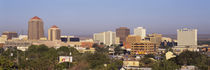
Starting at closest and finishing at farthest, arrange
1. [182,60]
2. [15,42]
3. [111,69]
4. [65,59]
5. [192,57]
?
[111,69] → [65,59] → [182,60] → [192,57] → [15,42]

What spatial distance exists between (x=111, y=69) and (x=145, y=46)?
89.9 metres

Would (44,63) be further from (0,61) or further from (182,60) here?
(182,60)

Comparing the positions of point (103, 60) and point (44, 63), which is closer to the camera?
point (44, 63)

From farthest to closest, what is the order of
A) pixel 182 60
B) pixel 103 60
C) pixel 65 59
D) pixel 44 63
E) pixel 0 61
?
1. pixel 182 60
2. pixel 103 60
3. pixel 65 59
4. pixel 44 63
5. pixel 0 61

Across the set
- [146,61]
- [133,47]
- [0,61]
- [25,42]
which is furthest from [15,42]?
[0,61]

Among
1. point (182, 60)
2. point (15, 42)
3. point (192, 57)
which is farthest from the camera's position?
point (15, 42)

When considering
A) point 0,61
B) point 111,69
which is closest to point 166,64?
point 111,69

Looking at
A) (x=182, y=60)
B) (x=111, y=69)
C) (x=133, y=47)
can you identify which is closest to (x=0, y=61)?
(x=111, y=69)

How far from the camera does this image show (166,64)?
117 feet

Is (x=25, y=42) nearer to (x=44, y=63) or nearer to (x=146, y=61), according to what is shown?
(x=146, y=61)

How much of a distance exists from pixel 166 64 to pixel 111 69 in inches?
203

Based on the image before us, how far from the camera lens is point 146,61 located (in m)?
61.7

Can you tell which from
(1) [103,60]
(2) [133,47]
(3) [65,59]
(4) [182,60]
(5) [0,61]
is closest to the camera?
(5) [0,61]

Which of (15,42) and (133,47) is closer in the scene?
(133,47)
